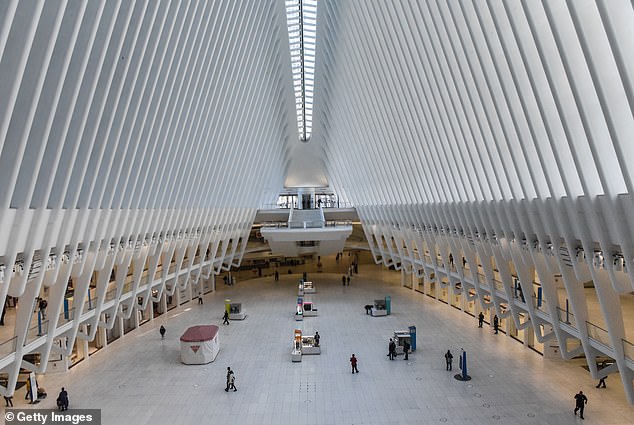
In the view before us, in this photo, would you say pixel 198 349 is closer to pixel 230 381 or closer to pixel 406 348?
pixel 230 381

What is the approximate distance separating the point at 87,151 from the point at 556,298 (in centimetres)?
1305

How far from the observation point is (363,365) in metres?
17.1

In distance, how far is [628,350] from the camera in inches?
395

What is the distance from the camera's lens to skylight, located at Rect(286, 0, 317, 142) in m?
25.0

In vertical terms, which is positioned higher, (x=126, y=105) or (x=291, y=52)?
(x=291, y=52)

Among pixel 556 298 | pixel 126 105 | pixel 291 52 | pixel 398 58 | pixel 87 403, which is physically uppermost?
pixel 291 52

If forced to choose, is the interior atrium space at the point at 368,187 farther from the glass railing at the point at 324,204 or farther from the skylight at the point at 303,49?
the glass railing at the point at 324,204

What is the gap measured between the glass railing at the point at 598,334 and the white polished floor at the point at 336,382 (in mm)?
2686

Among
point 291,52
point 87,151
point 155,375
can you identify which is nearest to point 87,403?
point 155,375

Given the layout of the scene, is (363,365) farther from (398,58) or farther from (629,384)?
(398,58)

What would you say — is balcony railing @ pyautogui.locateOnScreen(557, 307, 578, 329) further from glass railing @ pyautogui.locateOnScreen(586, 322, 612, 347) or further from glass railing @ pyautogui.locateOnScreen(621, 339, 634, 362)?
glass railing @ pyautogui.locateOnScreen(621, 339, 634, 362)

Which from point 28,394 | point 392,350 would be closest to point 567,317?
point 392,350

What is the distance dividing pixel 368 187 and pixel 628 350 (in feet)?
64.8

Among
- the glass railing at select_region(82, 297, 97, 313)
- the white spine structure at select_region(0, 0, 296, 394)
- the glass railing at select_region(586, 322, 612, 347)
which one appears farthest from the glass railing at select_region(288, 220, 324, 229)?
the glass railing at select_region(586, 322, 612, 347)
